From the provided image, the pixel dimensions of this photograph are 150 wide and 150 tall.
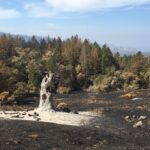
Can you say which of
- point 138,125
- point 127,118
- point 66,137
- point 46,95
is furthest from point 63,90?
point 66,137

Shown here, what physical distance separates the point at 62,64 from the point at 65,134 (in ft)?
318

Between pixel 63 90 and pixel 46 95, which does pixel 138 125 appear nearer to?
pixel 46 95

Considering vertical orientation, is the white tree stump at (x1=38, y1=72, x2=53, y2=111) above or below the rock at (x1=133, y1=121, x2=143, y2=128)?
above

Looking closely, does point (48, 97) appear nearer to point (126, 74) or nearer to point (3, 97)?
point (3, 97)

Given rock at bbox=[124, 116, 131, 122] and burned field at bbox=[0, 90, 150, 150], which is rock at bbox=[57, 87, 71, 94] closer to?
rock at bbox=[124, 116, 131, 122]

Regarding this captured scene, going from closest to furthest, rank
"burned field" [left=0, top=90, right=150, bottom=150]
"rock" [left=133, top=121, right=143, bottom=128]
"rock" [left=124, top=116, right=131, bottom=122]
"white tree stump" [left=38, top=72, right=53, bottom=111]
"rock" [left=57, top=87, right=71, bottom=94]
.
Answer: "burned field" [left=0, top=90, right=150, bottom=150], "rock" [left=133, top=121, right=143, bottom=128], "white tree stump" [left=38, top=72, right=53, bottom=111], "rock" [left=124, top=116, right=131, bottom=122], "rock" [left=57, top=87, right=71, bottom=94]

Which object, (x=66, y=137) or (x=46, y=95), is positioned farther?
(x=46, y=95)

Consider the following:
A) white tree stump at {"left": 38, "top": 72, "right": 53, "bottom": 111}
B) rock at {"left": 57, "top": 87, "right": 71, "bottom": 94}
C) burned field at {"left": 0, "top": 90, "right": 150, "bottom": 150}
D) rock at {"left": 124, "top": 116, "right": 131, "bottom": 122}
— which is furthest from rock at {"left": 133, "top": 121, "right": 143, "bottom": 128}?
rock at {"left": 57, "top": 87, "right": 71, "bottom": 94}

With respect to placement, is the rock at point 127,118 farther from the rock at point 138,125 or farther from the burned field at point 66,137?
the burned field at point 66,137

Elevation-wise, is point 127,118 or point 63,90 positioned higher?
point 127,118

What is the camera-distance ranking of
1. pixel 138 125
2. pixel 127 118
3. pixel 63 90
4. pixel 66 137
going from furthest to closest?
pixel 63 90, pixel 127 118, pixel 138 125, pixel 66 137

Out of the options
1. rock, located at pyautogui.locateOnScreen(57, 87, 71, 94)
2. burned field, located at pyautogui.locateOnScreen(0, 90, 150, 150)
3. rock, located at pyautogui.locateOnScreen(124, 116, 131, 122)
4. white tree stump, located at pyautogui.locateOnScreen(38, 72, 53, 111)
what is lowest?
rock, located at pyautogui.locateOnScreen(57, 87, 71, 94)

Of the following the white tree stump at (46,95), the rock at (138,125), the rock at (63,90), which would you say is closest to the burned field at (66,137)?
the rock at (138,125)

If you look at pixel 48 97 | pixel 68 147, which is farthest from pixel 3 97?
pixel 68 147
